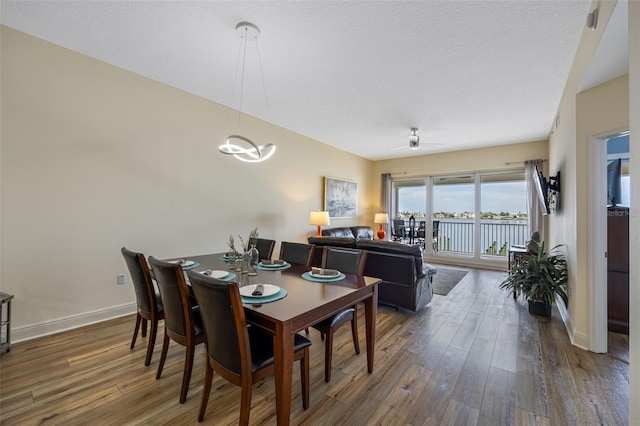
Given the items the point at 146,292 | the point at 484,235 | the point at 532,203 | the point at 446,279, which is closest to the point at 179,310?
the point at 146,292

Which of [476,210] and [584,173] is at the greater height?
[584,173]

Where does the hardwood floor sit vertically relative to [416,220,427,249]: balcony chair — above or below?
below

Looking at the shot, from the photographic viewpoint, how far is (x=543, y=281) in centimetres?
319

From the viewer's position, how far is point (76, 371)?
2.13 m

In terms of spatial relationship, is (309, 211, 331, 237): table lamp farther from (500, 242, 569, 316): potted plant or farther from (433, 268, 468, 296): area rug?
(500, 242, 569, 316): potted plant

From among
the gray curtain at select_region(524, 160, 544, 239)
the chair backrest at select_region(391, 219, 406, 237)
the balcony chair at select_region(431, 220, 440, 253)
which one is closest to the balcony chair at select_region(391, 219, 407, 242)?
the chair backrest at select_region(391, 219, 406, 237)

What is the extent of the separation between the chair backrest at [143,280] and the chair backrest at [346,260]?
143 centimetres

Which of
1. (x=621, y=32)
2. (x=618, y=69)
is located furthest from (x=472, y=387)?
(x=618, y=69)

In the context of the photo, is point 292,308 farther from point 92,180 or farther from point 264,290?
point 92,180

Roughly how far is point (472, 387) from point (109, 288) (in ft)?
11.9

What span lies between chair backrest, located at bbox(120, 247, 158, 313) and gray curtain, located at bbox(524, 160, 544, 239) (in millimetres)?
6568

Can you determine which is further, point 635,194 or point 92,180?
point 92,180

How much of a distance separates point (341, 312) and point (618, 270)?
3064mm

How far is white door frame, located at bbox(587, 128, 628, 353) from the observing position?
8.09ft
